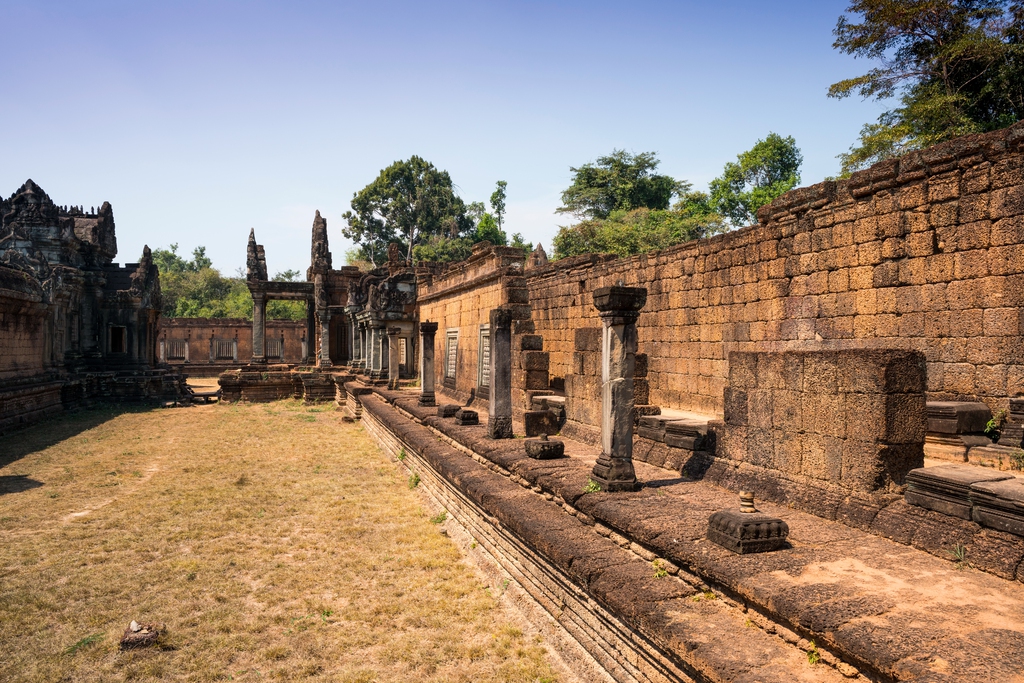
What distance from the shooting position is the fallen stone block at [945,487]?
411 cm

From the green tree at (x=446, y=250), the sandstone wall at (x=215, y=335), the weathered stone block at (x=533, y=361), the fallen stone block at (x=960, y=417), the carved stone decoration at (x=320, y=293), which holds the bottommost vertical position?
the fallen stone block at (x=960, y=417)

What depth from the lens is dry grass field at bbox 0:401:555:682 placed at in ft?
15.4

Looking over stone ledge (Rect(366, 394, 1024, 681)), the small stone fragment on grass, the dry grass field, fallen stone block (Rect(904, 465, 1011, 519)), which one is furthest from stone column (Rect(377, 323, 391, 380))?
fallen stone block (Rect(904, 465, 1011, 519))

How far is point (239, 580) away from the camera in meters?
6.32

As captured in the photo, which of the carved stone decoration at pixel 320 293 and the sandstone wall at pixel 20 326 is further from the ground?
the carved stone decoration at pixel 320 293

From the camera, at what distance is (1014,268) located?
5527 millimetres

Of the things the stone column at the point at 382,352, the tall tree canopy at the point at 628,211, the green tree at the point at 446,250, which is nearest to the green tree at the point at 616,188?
the tall tree canopy at the point at 628,211

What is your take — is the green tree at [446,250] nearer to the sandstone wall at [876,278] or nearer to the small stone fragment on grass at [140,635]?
the sandstone wall at [876,278]

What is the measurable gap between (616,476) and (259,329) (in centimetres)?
2680

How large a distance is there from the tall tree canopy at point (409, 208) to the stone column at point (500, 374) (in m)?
44.4

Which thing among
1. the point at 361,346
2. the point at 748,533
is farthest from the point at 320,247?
the point at 748,533

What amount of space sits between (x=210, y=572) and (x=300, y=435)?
10.3 meters

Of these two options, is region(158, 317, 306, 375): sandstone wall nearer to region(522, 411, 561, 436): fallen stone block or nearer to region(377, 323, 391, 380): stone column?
region(377, 323, 391, 380): stone column

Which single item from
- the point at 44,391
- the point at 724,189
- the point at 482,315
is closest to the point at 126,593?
the point at 482,315
